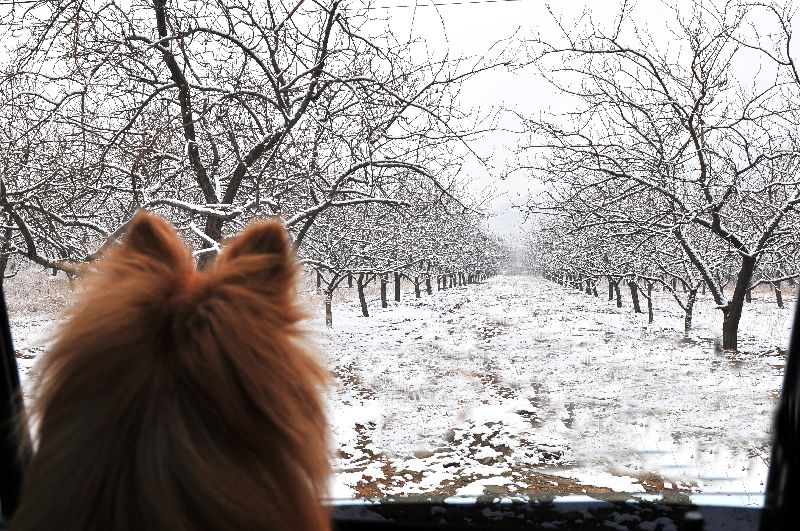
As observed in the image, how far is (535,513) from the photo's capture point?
199 centimetres

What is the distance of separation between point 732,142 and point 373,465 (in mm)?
7519

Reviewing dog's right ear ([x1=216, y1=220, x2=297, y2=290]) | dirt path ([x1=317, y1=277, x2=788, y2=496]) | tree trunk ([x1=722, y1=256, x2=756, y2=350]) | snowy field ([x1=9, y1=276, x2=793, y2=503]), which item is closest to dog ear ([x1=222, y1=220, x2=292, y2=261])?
dog's right ear ([x1=216, y1=220, x2=297, y2=290])

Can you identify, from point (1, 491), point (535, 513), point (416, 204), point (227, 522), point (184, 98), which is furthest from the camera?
point (416, 204)

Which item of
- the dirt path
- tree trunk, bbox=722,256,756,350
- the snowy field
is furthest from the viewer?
tree trunk, bbox=722,256,756,350

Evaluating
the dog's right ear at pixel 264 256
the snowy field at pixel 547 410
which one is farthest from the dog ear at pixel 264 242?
the snowy field at pixel 547 410

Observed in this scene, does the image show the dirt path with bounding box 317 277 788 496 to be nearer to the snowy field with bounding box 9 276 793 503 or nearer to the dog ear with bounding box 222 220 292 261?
the snowy field with bounding box 9 276 793 503

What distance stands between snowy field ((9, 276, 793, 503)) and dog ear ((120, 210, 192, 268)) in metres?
0.24

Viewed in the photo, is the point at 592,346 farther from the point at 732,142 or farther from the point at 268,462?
the point at 268,462

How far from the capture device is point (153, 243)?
0.87 m

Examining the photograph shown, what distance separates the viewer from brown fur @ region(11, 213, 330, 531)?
67 centimetres

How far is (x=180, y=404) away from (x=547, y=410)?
750 cm

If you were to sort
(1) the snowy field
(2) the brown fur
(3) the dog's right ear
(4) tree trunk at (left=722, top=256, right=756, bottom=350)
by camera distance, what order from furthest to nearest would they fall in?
(4) tree trunk at (left=722, top=256, right=756, bottom=350), (1) the snowy field, (3) the dog's right ear, (2) the brown fur

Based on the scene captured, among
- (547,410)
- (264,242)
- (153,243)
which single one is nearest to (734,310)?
(547,410)

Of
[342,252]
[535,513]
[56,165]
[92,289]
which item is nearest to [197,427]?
[92,289]
